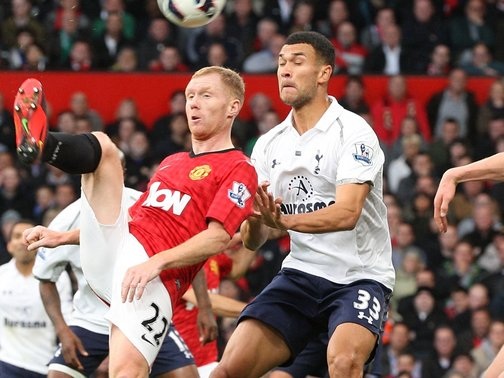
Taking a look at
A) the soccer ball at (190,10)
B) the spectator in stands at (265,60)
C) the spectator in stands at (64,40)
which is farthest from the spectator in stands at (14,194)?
the soccer ball at (190,10)

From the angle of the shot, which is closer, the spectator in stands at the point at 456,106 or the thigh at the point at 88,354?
the thigh at the point at 88,354

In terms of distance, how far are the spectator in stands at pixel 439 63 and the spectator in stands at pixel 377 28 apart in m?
0.68

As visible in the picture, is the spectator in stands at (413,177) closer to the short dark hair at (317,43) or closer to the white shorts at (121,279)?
the short dark hair at (317,43)

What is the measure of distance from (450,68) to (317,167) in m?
9.66

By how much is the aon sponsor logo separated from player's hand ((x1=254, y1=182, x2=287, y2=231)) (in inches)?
15.5

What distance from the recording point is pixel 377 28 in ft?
57.6

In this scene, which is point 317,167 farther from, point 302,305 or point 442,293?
point 442,293

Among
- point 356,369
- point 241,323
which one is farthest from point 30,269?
point 356,369

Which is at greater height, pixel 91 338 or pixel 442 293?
pixel 91 338

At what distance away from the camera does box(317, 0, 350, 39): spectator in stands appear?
1733 centimetres

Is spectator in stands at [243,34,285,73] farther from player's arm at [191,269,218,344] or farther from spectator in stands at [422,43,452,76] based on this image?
player's arm at [191,269,218,344]

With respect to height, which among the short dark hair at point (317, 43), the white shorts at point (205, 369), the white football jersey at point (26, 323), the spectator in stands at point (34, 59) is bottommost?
the white shorts at point (205, 369)

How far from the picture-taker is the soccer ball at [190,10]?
8.46 m

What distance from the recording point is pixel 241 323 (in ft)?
26.1
